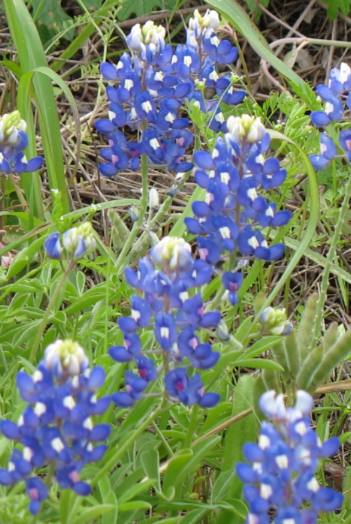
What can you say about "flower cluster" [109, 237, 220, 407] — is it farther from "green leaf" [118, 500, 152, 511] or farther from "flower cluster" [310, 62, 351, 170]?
"flower cluster" [310, 62, 351, 170]

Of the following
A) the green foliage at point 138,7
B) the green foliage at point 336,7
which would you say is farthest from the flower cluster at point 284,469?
the green foliage at point 336,7

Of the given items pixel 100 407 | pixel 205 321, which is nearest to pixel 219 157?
pixel 205 321

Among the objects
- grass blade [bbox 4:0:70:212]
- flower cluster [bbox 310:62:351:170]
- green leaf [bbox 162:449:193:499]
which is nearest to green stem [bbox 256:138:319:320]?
flower cluster [bbox 310:62:351:170]

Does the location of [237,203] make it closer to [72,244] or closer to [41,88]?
[72,244]

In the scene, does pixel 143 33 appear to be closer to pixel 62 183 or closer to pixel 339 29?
pixel 62 183

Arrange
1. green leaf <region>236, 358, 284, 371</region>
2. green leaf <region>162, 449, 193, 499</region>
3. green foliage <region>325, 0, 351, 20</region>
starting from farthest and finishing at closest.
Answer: green foliage <region>325, 0, 351, 20</region>, green leaf <region>236, 358, 284, 371</region>, green leaf <region>162, 449, 193, 499</region>

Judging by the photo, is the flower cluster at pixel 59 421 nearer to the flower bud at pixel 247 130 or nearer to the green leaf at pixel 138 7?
the flower bud at pixel 247 130
